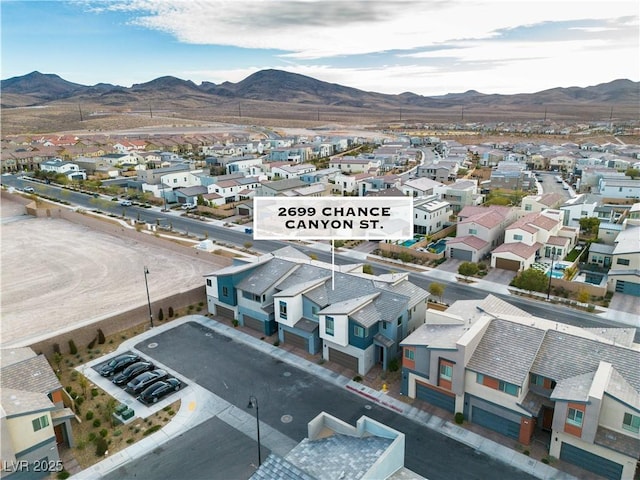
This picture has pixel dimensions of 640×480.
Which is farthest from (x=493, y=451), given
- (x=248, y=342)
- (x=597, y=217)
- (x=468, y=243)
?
(x=597, y=217)

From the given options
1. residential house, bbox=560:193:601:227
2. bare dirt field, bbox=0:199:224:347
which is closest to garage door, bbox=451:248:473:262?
residential house, bbox=560:193:601:227

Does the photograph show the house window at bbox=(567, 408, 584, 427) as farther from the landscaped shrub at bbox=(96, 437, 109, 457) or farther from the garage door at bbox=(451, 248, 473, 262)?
the garage door at bbox=(451, 248, 473, 262)

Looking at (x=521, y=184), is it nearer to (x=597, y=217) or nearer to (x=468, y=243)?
(x=597, y=217)

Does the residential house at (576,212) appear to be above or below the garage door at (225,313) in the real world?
above

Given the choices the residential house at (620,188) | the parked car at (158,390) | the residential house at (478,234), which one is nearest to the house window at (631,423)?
the parked car at (158,390)

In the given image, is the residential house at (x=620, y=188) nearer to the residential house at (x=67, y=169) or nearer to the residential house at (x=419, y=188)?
the residential house at (x=419, y=188)

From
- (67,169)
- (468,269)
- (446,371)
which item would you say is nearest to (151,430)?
(446,371)
